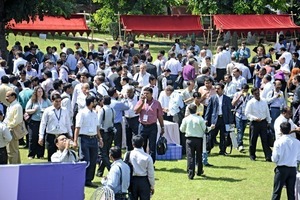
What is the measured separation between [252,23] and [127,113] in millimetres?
17014

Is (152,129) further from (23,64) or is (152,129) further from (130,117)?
(23,64)

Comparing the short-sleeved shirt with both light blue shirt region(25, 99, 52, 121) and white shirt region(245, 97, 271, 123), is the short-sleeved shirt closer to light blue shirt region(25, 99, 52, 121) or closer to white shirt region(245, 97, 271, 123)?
light blue shirt region(25, 99, 52, 121)

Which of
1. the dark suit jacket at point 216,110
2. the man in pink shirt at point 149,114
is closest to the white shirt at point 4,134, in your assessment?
the man in pink shirt at point 149,114

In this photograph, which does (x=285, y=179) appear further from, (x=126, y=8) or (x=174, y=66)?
(x=126, y=8)

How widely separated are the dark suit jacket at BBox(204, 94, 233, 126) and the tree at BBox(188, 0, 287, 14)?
21.9 meters

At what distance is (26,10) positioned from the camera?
28.8 m

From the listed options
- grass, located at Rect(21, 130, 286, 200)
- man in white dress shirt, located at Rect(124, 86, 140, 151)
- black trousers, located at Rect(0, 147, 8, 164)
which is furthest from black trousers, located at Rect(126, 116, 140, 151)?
black trousers, located at Rect(0, 147, 8, 164)

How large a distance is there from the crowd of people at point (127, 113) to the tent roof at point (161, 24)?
6806 mm

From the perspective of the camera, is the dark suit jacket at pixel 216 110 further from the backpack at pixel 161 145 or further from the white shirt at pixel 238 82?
the white shirt at pixel 238 82

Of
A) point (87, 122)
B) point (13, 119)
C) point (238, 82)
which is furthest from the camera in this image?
point (238, 82)

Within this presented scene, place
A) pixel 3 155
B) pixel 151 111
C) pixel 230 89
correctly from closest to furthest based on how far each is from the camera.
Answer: pixel 3 155 < pixel 151 111 < pixel 230 89

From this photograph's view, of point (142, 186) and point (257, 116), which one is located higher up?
point (257, 116)

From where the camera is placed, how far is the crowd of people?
1420 centimetres

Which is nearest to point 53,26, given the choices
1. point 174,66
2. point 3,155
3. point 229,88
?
point 174,66
